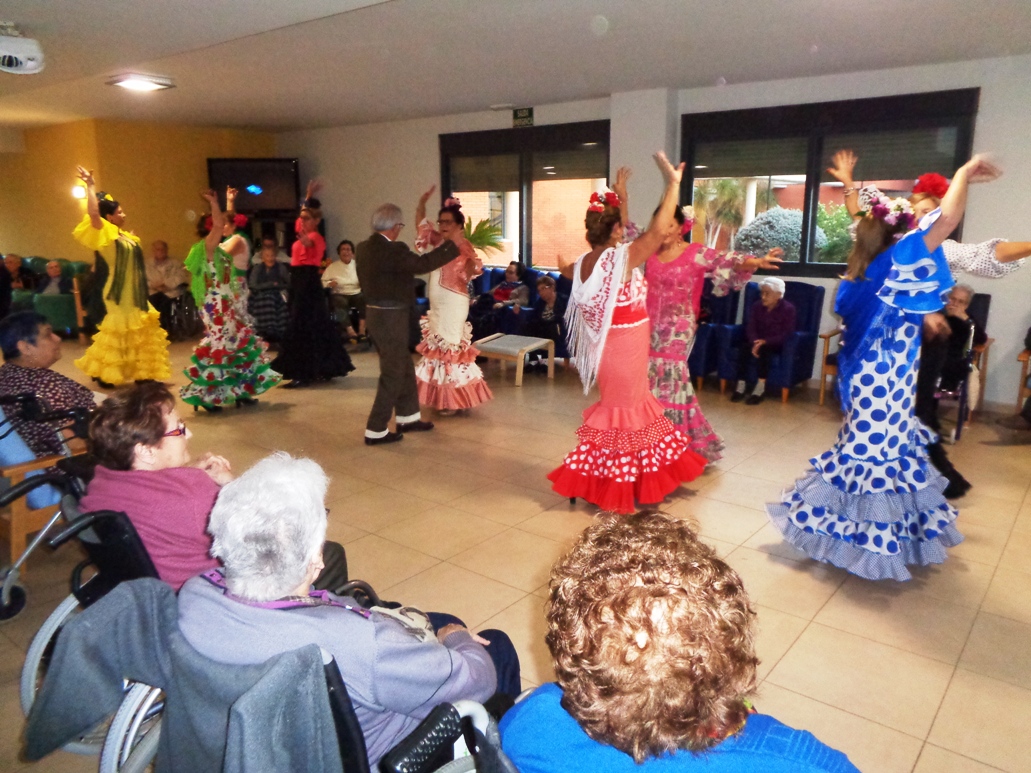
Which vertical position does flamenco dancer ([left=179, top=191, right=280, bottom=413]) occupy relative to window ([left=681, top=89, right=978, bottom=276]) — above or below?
below

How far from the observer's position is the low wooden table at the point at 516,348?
22.7 feet

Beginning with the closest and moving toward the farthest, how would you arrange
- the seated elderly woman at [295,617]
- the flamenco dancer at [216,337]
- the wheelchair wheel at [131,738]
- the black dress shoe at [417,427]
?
the seated elderly woman at [295,617], the wheelchair wheel at [131,738], the black dress shoe at [417,427], the flamenco dancer at [216,337]

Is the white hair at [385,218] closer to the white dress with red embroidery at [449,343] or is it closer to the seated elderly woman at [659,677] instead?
the white dress with red embroidery at [449,343]

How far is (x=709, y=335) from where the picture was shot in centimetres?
653

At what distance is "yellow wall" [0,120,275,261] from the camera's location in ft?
31.9

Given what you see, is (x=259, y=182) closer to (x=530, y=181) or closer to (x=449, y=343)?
(x=530, y=181)

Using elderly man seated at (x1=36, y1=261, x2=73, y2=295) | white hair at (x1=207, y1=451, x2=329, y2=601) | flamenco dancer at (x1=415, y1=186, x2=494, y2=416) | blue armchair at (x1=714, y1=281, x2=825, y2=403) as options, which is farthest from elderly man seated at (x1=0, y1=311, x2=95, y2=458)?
elderly man seated at (x1=36, y1=261, x2=73, y2=295)

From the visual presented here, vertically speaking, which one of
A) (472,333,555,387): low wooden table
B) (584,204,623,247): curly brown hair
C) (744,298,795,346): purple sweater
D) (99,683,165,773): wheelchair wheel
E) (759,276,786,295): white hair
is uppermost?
(584,204,623,247): curly brown hair

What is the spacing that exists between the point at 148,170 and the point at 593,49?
718cm

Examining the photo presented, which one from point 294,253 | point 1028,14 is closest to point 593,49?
point 1028,14

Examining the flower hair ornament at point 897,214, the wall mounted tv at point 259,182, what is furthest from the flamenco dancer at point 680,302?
the wall mounted tv at point 259,182

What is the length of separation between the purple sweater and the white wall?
23.4 inches

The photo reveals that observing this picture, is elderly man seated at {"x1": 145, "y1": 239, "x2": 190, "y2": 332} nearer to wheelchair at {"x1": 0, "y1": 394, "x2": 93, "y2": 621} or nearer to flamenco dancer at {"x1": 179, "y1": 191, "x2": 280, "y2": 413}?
flamenco dancer at {"x1": 179, "y1": 191, "x2": 280, "y2": 413}

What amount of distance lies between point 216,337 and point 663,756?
563cm
